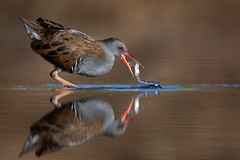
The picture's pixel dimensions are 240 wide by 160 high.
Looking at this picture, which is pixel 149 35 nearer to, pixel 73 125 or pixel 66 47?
pixel 66 47

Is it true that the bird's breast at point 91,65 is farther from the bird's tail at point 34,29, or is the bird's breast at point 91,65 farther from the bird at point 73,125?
the bird at point 73,125

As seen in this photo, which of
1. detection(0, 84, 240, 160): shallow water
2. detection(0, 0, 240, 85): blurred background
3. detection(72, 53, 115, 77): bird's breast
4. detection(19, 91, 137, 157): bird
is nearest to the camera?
detection(0, 84, 240, 160): shallow water

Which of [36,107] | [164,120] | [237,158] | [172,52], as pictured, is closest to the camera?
[237,158]

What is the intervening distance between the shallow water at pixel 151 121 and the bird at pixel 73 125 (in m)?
0.08

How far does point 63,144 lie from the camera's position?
7250 millimetres

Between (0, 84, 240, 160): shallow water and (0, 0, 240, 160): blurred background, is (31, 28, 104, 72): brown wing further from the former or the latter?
(0, 0, 240, 160): blurred background

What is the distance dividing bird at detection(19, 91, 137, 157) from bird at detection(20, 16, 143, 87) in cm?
212

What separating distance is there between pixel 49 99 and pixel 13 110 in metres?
1.14

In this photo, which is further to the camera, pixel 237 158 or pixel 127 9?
pixel 127 9

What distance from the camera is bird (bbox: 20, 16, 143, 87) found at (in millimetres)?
11914

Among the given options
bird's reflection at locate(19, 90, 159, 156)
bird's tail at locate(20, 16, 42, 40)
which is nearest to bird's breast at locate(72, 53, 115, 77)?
bird's tail at locate(20, 16, 42, 40)

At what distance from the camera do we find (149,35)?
24953 millimetres

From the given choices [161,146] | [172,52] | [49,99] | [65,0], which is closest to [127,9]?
[65,0]

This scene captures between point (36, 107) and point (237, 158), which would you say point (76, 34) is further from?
point (237, 158)
